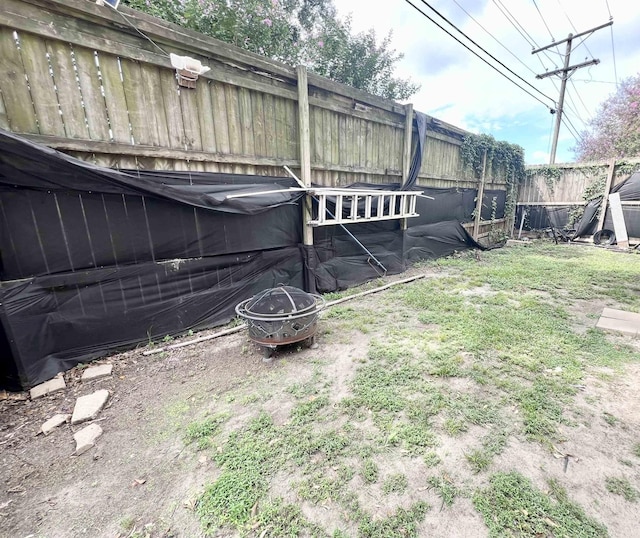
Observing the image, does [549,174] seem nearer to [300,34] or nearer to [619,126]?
[300,34]

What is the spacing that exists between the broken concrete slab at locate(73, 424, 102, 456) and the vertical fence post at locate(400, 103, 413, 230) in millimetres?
4637

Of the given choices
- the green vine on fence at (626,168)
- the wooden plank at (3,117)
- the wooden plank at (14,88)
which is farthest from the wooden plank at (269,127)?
the green vine on fence at (626,168)

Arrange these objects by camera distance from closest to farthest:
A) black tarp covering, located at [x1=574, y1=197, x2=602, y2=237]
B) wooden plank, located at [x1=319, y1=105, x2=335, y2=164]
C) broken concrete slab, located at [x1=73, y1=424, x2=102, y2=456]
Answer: broken concrete slab, located at [x1=73, y1=424, x2=102, y2=456]
wooden plank, located at [x1=319, y1=105, x2=335, y2=164]
black tarp covering, located at [x1=574, y1=197, x2=602, y2=237]

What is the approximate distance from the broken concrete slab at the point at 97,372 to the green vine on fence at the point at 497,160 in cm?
711

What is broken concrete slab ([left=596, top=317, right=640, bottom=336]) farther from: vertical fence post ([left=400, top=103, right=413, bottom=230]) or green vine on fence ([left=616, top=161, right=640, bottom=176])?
green vine on fence ([left=616, top=161, right=640, bottom=176])

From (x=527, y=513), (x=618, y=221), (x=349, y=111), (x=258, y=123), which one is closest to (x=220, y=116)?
(x=258, y=123)

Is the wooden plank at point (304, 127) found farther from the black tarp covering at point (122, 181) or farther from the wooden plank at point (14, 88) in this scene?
the wooden plank at point (14, 88)

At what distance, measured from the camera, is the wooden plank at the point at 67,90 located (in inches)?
82.1

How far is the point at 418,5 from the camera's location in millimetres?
3754

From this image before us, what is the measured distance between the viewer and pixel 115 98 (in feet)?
7.71

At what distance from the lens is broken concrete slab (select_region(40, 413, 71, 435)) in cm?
173

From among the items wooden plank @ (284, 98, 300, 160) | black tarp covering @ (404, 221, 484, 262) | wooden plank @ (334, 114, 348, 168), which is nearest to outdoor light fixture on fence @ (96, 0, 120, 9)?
wooden plank @ (284, 98, 300, 160)

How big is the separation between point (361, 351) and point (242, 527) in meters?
1.56

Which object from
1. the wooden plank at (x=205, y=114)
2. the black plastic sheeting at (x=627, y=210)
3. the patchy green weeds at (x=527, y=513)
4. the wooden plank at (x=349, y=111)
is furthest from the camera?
the black plastic sheeting at (x=627, y=210)
